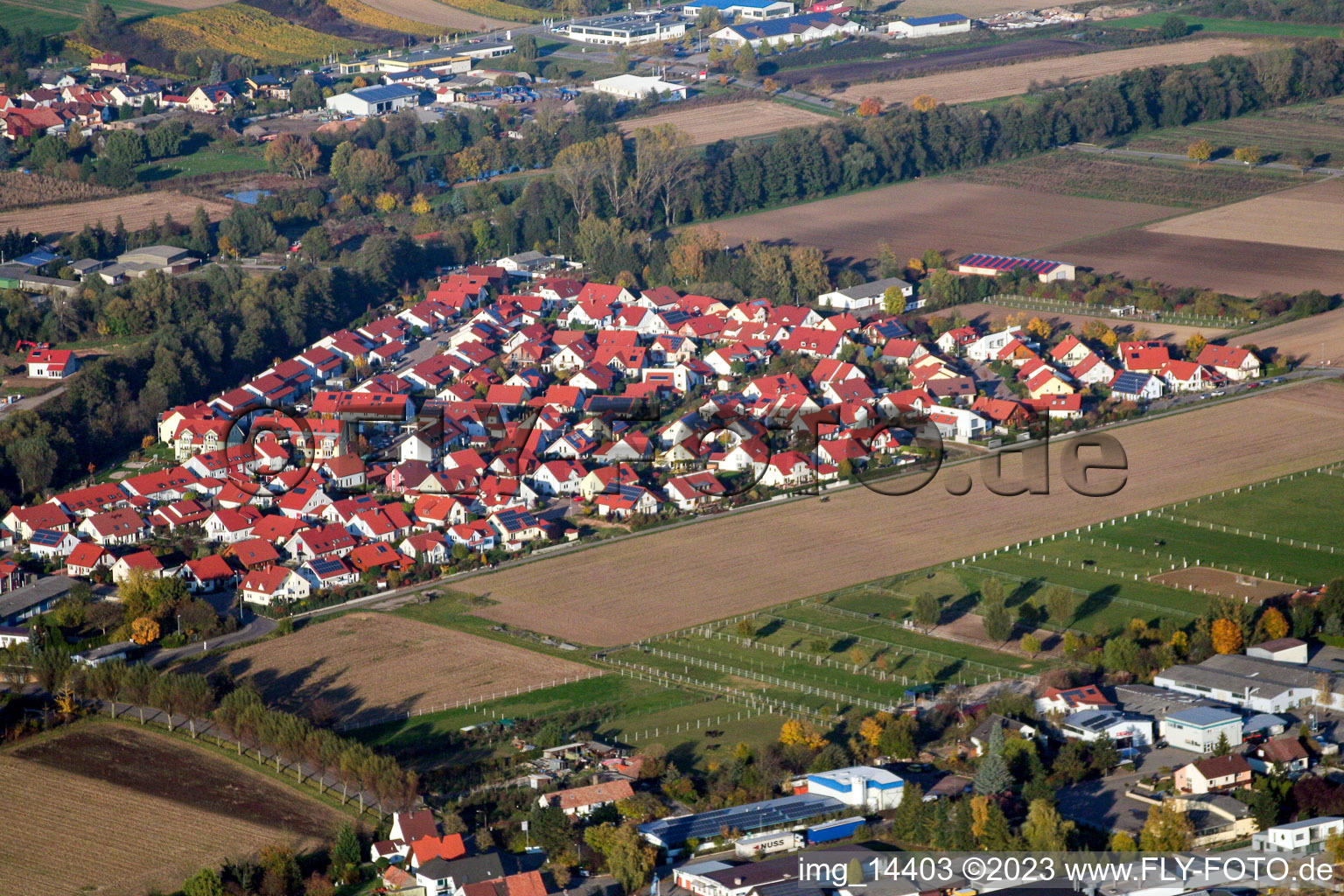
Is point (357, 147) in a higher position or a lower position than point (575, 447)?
higher

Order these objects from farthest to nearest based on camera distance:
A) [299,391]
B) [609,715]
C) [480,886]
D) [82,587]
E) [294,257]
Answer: [294,257] → [299,391] → [82,587] → [609,715] → [480,886]

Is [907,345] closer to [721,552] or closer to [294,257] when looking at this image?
[721,552]

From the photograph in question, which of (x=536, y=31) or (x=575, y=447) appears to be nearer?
(x=575, y=447)

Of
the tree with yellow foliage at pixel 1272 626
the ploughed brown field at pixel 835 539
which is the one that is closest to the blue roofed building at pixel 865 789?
the ploughed brown field at pixel 835 539

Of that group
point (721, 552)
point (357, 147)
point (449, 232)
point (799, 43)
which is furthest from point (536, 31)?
point (721, 552)

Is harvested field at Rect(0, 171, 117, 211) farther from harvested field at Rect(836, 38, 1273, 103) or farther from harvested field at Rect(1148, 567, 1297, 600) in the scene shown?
harvested field at Rect(1148, 567, 1297, 600)

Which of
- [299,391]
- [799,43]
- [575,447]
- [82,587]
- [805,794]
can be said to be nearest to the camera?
[805,794]

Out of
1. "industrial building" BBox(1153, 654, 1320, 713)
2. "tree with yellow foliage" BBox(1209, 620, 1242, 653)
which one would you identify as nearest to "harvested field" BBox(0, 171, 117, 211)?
"tree with yellow foliage" BBox(1209, 620, 1242, 653)
